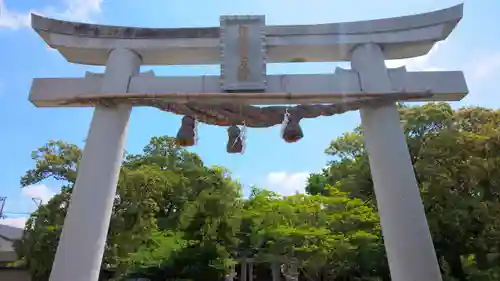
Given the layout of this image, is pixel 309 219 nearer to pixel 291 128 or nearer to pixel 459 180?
pixel 459 180

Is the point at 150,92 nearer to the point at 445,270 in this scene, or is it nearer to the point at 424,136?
the point at 424,136

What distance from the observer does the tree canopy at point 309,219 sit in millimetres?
10695

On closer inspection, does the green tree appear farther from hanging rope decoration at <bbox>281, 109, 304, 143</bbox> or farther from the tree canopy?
hanging rope decoration at <bbox>281, 109, 304, 143</bbox>

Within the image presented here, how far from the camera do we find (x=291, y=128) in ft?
16.6

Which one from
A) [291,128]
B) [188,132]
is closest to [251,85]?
[291,128]

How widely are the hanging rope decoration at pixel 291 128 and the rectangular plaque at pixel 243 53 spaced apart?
0.49m

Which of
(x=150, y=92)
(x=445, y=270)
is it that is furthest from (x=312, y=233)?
(x=150, y=92)

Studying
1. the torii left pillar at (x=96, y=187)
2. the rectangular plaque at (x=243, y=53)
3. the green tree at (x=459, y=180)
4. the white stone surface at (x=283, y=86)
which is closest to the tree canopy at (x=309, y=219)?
the green tree at (x=459, y=180)

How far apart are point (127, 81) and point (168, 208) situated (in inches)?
544

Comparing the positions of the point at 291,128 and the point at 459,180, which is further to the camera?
the point at 459,180

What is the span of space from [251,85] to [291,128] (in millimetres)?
736

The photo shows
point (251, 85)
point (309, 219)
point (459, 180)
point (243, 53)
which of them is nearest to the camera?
point (251, 85)

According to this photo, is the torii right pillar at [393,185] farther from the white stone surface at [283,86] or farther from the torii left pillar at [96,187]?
the torii left pillar at [96,187]

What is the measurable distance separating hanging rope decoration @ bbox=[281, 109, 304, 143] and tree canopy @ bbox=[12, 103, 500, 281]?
6178mm
